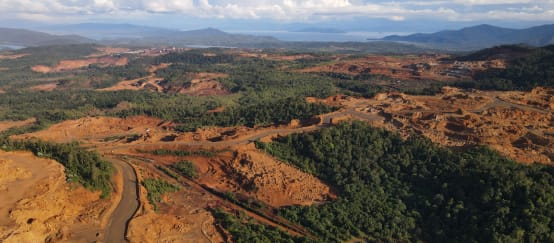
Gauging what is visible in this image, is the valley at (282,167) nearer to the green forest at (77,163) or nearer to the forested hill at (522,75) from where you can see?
the green forest at (77,163)

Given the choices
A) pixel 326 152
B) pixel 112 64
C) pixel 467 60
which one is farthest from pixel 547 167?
pixel 112 64

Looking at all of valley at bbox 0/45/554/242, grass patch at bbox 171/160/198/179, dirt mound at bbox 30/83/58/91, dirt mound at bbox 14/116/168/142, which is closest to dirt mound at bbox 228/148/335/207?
valley at bbox 0/45/554/242

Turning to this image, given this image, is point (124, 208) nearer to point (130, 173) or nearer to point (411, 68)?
point (130, 173)

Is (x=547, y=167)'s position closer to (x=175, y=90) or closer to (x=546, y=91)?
(x=546, y=91)

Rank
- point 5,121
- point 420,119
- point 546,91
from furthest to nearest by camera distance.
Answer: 1. point 5,121
2. point 546,91
3. point 420,119

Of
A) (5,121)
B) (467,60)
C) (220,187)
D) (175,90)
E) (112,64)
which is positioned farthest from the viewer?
(112,64)

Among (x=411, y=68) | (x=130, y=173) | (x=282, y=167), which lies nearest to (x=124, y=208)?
(x=130, y=173)

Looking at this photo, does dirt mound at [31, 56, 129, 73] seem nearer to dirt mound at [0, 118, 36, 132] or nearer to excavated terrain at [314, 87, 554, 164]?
dirt mound at [0, 118, 36, 132]
